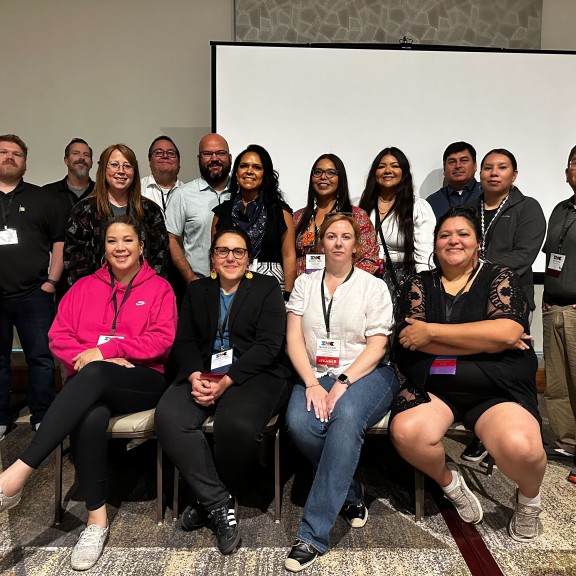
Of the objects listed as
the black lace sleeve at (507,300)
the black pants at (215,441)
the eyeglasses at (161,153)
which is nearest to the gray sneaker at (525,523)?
the black lace sleeve at (507,300)

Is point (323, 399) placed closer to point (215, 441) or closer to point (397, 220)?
point (215, 441)

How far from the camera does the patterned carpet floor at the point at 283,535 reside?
1815 millimetres

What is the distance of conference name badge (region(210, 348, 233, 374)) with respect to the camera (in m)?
2.16

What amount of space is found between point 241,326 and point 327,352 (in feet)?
1.26

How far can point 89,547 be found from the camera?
1855mm

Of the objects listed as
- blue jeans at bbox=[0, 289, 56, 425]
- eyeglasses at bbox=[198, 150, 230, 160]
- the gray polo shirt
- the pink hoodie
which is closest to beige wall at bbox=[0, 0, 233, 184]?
eyeglasses at bbox=[198, 150, 230, 160]

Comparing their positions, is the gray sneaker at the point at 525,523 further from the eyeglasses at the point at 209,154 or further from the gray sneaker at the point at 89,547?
the eyeglasses at the point at 209,154

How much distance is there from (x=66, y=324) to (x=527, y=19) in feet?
13.3

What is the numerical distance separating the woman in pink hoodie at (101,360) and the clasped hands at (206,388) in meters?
0.23

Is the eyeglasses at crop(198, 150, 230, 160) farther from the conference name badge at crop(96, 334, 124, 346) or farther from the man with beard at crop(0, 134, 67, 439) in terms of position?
the conference name badge at crop(96, 334, 124, 346)

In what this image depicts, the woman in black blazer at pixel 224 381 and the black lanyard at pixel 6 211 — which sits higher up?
the black lanyard at pixel 6 211

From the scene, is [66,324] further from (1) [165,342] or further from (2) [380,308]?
(2) [380,308]

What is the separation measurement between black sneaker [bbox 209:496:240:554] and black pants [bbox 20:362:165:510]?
0.44 meters

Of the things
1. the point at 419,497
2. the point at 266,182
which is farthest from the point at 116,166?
the point at 419,497
